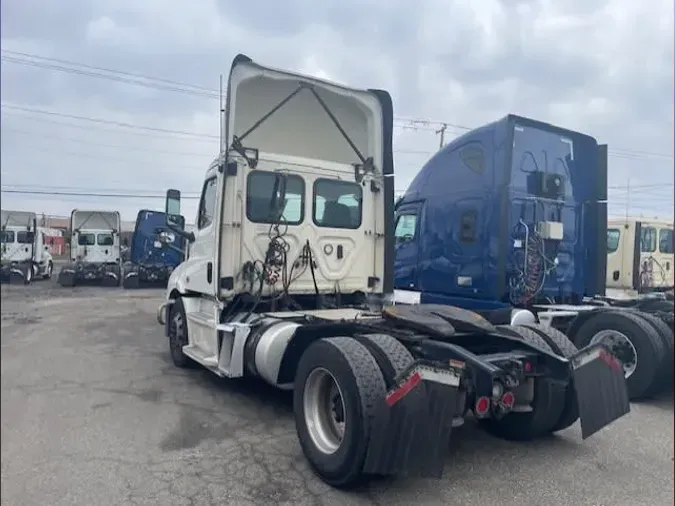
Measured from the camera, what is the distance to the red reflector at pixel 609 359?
3.78 metres

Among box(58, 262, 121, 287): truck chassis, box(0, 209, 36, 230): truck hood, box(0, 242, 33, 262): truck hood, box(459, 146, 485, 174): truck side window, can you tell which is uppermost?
box(459, 146, 485, 174): truck side window

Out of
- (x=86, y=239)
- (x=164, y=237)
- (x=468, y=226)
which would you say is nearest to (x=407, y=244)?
(x=468, y=226)

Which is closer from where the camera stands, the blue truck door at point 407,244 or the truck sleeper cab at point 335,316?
the truck sleeper cab at point 335,316

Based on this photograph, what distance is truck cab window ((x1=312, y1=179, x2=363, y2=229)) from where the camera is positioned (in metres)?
5.97

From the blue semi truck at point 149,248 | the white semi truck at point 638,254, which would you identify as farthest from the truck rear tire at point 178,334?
the white semi truck at point 638,254

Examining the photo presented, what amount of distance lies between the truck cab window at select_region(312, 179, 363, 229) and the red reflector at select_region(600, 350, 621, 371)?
3136 millimetres

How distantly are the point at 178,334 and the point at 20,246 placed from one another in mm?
4792

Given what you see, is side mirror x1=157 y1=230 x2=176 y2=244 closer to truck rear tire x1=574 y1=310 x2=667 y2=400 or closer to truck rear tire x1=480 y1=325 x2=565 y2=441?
truck rear tire x1=480 y1=325 x2=565 y2=441

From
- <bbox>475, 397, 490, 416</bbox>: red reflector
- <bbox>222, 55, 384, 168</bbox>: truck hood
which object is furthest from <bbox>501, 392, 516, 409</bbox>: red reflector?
<bbox>222, 55, 384, 168</bbox>: truck hood

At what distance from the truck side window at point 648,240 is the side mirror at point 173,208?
10.5 m

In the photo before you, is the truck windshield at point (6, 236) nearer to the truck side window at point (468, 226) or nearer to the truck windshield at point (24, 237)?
the truck windshield at point (24, 237)

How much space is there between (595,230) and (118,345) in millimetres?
6747

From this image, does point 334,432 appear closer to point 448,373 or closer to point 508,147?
point 448,373

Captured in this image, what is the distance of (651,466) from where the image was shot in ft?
12.2
